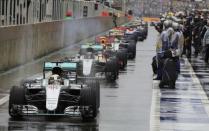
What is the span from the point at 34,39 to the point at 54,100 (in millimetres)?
20080

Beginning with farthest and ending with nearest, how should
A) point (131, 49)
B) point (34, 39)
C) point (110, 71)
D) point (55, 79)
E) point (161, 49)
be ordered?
point (131, 49)
point (34, 39)
point (161, 49)
point (110, 71)
point (55, 79)

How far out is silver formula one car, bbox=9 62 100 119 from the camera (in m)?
14.9

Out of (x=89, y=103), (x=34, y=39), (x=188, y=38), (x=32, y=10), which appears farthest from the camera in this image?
(x=32, y=10)

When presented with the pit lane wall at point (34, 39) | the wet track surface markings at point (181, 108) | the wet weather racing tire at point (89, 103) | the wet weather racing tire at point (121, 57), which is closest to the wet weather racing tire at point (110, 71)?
the wet track surface markings at point (181, 108)

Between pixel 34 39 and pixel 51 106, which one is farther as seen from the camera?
pixel 34 39

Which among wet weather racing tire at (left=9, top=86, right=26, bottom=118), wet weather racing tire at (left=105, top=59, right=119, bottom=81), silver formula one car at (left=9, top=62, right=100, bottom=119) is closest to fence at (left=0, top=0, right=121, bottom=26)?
wet weather racing tire at (left=105, top=59, right=119, bottom=81)

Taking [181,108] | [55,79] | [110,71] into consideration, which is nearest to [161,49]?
[110,71]

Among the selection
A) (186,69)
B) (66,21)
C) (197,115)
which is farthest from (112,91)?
(66,21)

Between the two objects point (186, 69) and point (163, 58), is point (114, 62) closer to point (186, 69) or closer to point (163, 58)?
point (163, 58)

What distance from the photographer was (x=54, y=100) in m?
14.9

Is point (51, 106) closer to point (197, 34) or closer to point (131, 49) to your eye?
point (131, 49)

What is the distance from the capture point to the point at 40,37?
37.0 meters

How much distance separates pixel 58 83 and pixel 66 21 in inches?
1301

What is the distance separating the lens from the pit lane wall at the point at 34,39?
2808cm
